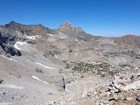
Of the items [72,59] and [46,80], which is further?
[72,59]

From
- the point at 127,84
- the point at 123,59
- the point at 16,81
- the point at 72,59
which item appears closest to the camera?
the point at 127,84

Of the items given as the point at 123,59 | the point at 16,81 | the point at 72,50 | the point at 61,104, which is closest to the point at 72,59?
the point at 72,50

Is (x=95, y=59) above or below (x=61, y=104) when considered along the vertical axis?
above

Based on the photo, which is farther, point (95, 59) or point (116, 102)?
point (95, 59)

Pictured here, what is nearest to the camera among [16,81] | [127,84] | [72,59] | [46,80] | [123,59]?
[127,84]

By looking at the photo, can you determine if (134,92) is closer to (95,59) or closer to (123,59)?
(95,59)

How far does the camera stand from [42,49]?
176375mm

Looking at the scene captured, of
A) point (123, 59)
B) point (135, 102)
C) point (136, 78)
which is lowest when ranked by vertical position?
point (135, 102)

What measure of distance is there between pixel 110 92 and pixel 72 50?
163684 millimetres

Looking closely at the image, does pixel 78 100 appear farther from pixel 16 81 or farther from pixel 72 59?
pixel 72 59

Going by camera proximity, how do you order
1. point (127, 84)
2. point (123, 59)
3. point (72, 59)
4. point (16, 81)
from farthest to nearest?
point (123, 59) → point (72, 59) → point (16, 81) → point (127, 84)

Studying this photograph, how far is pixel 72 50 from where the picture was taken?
609ft

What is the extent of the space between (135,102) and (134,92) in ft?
Result: 4.02

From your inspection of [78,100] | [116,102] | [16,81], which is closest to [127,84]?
[116,102]
